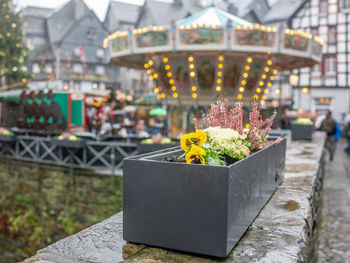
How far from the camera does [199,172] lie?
2.34m

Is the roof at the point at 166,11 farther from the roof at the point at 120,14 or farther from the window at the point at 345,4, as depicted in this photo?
the window at the point at 345,4

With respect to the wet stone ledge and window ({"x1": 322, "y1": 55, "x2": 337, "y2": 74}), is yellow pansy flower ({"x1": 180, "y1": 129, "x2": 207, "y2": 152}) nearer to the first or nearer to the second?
the wet stone ledge

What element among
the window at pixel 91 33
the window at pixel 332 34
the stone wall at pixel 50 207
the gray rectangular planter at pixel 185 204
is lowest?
the stone wall at pixel 50 207

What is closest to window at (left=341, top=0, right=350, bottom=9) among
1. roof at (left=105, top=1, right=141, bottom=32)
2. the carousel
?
the carousel

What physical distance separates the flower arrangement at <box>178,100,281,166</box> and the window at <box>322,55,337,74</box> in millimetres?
28284

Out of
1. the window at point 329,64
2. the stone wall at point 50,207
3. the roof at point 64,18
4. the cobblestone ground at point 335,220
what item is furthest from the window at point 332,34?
the roof at point 64,18

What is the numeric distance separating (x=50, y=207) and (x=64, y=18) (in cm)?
3345

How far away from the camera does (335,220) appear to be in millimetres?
6391

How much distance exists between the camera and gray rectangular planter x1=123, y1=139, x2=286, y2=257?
7.59 feet

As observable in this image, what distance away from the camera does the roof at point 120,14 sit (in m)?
39.8

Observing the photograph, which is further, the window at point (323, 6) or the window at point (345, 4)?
the window at point (323, 6)

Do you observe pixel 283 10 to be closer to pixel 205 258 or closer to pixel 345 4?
pixel 345 4

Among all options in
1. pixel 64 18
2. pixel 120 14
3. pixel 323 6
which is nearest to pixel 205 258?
pixel 323 6

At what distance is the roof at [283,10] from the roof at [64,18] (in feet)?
66.5
